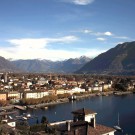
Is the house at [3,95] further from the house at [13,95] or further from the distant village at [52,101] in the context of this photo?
the house at [13,95]

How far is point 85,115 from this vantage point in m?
20.2

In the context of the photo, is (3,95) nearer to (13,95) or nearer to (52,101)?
(13,95)

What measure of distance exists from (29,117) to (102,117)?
7.54 m

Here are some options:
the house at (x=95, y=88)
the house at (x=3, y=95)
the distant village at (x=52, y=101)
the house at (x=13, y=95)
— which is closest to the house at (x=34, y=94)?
the distant village at (x=52, y=101)

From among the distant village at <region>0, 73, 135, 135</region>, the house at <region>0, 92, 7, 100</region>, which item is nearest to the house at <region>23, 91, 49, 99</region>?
the distant village at <region>0, 73, 135, 135</region>

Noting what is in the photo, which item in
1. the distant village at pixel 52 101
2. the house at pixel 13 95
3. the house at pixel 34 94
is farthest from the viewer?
the house at pixel 34 94

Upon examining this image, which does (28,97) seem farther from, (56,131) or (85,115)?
(56,131)

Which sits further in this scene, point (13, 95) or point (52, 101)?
point (13, 95)

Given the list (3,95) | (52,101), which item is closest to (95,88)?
(52,101)

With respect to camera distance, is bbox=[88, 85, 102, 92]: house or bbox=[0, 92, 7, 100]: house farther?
bbox=[88, 85, 102, 92]: house

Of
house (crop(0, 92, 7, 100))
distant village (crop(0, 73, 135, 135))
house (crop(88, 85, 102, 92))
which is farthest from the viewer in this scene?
house (crop(88, 85, 102, 92))

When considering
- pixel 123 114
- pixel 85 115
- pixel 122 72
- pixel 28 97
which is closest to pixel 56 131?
pixel 85 115

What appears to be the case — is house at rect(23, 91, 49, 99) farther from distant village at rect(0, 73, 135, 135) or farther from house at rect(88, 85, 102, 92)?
house at rect(88, 85, 102, 92)

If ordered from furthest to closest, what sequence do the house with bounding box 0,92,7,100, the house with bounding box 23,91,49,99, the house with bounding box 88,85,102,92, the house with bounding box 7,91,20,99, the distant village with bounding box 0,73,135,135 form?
1. the house with bounding box 88,85,102,92
2. the house with bounding box 23,91,49,99
3. the house with bounding box 7,91,20,99
4. the house with bounding box 0,92,7,100
5. the distant village with bounding box 0,73,135,135
